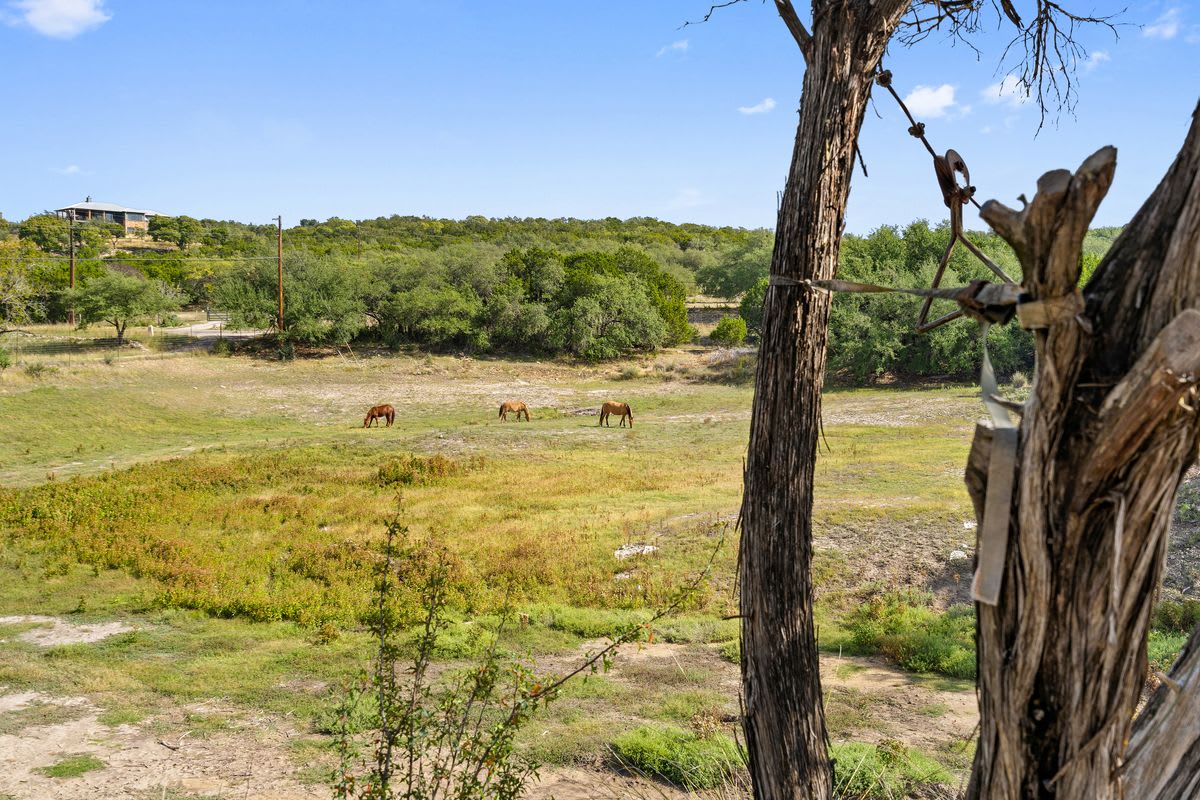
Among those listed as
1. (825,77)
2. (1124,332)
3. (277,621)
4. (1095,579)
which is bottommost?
(277,621)

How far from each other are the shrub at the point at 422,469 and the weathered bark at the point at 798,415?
15793 mm

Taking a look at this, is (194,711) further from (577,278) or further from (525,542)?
(577,278)

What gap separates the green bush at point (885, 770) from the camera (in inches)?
214

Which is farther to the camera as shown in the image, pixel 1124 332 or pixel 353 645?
pixel 353 645

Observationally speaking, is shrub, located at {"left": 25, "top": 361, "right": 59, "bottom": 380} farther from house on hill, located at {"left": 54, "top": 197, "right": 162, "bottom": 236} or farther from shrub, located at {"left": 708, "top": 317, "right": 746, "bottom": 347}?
house on hill, located at {"left": 54, "top": 197, "right": 162, "bottom": 236}

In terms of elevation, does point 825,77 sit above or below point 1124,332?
above

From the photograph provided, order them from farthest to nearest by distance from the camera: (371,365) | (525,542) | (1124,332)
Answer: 1. (371,365)
2. (525,542)
3. (1124,332)

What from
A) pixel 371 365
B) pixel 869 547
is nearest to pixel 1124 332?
pixel 869 547

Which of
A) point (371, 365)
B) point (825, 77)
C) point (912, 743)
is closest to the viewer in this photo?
point (825, 77)

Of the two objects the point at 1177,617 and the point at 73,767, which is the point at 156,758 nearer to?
the point at 73,767

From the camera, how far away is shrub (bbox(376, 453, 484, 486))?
18.6 metres

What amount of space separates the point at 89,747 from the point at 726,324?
150ft

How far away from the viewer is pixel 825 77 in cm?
311

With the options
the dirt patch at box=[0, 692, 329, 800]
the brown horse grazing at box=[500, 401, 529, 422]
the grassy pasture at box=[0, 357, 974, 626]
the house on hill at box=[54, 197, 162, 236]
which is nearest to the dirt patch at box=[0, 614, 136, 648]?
the grassy pasture at box=[0, 357, 974, 626]
